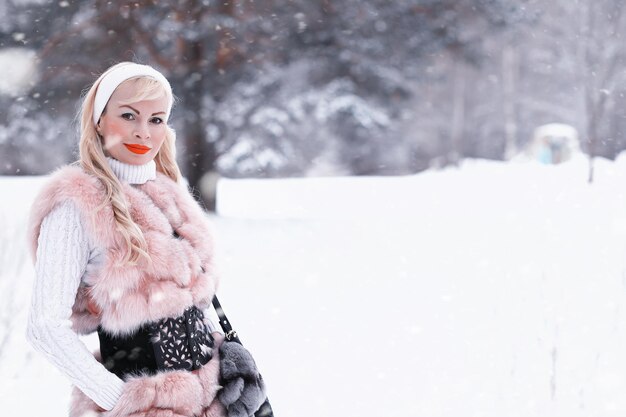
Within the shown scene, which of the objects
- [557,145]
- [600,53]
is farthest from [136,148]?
[557,145]

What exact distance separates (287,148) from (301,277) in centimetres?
1422

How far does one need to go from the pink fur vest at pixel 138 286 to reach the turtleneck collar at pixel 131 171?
0.10 feet

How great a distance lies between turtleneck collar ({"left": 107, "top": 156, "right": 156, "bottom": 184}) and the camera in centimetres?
210

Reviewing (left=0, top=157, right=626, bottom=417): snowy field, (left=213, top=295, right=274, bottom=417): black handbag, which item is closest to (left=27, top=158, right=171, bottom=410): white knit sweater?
(left=213, top=295, right=274, bottom=417): black handbag

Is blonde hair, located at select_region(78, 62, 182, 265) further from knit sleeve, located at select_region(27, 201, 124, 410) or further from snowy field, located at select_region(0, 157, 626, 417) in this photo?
snowy field, located at select_region(0, 157, 626, 417)

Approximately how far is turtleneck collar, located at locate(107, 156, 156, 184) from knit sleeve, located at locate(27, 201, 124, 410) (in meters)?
0.26

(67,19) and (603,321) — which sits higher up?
(67,19)

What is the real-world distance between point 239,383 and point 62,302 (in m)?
0.62

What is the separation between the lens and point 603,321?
614 centimetres

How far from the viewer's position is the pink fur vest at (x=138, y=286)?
189 centimetres


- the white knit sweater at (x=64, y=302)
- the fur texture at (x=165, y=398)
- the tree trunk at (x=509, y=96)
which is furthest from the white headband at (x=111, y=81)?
the tree trunk at (x=509, y=96)

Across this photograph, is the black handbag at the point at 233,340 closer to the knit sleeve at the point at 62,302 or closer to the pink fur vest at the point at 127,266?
the pink fur vest at the point at 127,266

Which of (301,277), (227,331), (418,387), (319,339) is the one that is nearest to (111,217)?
(227,331)

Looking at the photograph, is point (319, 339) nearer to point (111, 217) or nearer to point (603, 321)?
point (603, 321)
